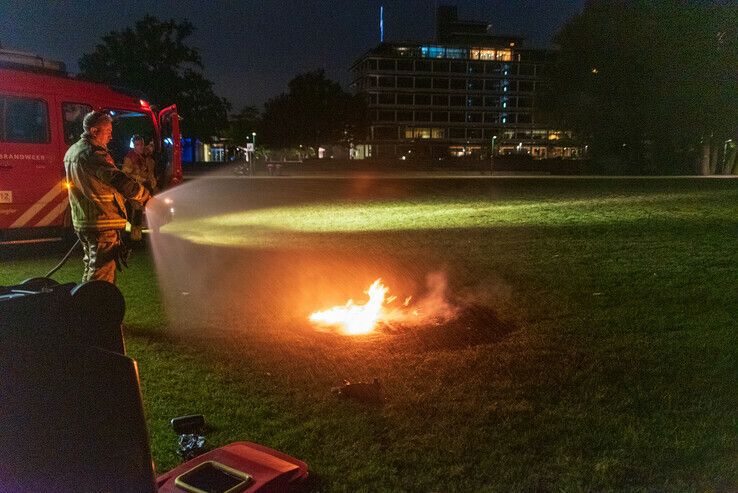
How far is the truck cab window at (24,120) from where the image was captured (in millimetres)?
9867

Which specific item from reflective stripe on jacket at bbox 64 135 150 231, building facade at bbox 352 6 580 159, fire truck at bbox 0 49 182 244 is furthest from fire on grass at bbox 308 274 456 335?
building facade at bbox 352 6 580 159

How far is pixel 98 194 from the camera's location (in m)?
5.39

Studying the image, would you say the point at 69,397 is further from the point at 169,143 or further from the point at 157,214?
the point at 169,143

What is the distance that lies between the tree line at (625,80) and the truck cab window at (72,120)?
A: 2685 cm

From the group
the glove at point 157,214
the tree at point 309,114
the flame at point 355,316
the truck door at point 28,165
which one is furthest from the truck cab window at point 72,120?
the tree at point 309,114

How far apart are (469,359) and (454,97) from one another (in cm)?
10951

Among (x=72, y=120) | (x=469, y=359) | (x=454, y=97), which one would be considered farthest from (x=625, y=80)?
(x=454, y=97)

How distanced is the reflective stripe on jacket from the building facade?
99794mm

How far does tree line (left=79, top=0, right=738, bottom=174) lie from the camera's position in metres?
38.9

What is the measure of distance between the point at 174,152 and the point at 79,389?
13471 mm

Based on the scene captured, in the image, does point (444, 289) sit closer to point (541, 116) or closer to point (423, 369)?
point (423, 369)

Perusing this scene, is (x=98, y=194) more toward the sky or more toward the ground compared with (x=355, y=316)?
more toward the sky

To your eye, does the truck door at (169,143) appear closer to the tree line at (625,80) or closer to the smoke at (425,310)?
the smoke at (425,310)

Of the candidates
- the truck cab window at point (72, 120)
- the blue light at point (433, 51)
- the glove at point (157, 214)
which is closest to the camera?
the truck cab window at point (72, 120)
